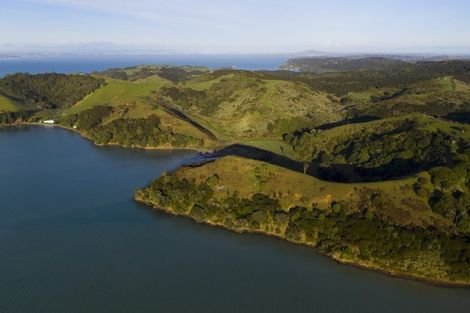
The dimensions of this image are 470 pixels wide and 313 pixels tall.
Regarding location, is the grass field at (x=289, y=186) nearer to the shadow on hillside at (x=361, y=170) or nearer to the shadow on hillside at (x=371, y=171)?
the shadow on hillside at (x=361, y=170)

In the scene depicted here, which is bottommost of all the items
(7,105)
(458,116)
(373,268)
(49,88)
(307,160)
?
(373,268)

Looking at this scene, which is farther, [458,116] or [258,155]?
[458,116]

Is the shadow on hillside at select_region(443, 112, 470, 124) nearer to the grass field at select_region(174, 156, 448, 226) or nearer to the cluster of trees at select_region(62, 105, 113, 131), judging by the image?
the grass field at select_region(174, 156, 448, 226)

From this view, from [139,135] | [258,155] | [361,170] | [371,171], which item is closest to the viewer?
[371,171]

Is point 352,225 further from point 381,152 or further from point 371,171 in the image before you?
point 381,152

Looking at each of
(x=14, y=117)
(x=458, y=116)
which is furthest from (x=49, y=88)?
(x=458, y=116)

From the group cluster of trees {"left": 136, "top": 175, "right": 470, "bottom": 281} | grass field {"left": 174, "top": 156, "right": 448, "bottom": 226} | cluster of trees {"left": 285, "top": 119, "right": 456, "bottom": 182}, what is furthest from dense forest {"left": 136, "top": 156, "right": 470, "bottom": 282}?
cluster of trees {"left": 285, "top": 119, "right": 456, "bottom": 182}

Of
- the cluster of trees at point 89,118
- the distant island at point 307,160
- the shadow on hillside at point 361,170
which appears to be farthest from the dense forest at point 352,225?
the cluster of trees at point 89,118
